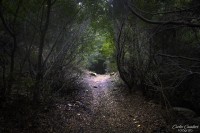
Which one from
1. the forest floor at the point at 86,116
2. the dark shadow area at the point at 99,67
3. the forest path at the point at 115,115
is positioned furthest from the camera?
the dark shadow area at the point at 99,67

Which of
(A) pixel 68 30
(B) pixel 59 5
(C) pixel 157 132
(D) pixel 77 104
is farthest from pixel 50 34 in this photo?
(C) pixel 157 132

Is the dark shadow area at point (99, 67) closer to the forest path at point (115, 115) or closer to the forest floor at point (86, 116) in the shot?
the forest path at point (115, 115)

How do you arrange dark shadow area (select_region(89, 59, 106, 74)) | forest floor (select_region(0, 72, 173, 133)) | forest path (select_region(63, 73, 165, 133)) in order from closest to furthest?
forest floor (select_region(0, 72, 173, 133)) < forest path (select_region(63, 73, 165, 133)) < dark shadow area (select_region(89, 59, 106, 74))

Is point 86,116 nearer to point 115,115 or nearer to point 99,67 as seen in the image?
point 115,115

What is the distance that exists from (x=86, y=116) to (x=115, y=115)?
4.11ft

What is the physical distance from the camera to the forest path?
9.00m

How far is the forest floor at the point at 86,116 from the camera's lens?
791 cm

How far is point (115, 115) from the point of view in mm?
10688

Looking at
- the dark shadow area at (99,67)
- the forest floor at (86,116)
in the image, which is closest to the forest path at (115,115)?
the forest floor at (86,116)

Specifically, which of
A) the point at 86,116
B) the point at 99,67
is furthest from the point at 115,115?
the point at 99,67

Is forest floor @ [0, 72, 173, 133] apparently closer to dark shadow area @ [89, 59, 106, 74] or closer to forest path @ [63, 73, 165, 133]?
forest path @ [63, 73, 165, 133]

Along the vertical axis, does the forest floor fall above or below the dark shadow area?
below

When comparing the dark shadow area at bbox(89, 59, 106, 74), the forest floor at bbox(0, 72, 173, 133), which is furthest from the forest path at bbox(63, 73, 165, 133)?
the dark shadow area at bbox(89, 59, 106, 74)

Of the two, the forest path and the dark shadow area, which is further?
the dark shadow area
